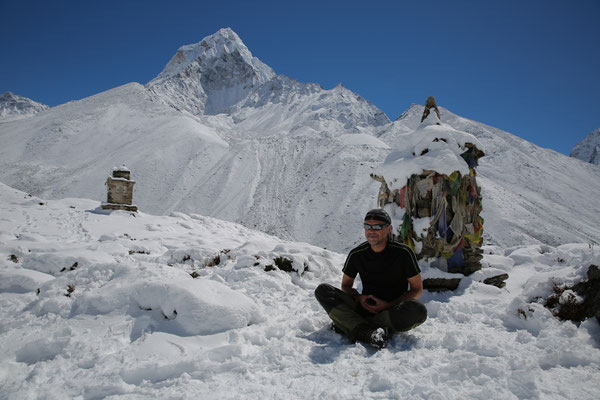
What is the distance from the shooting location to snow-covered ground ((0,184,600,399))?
2.13 metres

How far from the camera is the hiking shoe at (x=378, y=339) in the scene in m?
2.81

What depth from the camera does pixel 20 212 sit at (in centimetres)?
1183

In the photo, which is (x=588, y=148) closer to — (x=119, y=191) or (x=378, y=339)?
(x=119, y=191)

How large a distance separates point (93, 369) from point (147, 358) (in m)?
0.38

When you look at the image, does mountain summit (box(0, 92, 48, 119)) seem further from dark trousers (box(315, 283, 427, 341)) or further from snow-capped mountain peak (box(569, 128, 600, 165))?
snow-capped mountain peak (box(569, 128, 600, 165))

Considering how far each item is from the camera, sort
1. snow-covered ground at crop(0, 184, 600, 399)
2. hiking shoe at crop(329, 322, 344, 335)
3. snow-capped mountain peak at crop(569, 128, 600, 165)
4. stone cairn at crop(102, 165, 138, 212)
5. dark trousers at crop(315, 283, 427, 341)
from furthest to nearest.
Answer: snow-capped mountain peak at crop(569, 128, 600, 165)
stone cairn at crop(102, 165, 138, 212)
hiking shoe at crop(329, 322, 344, 335)
dark trousers at crop(315, 283, 427, 341)
snow-covered ground at crop(0, 184, 600, 399)

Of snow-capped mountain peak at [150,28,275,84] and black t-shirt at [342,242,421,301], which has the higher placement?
snow-capped mountain peak at [150,28,275,84]

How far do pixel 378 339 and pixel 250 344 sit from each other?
122 cm

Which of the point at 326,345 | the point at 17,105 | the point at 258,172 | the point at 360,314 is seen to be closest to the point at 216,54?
the point at 17,105

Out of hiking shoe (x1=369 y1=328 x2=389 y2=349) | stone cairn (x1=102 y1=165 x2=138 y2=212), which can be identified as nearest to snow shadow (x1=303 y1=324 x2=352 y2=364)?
hiking shoe (x1=369 y1=328 x2=389 y2=349)

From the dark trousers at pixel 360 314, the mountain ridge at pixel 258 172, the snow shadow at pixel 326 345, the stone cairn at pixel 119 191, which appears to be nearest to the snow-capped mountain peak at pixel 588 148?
the mountain ridge at pixel 258 172

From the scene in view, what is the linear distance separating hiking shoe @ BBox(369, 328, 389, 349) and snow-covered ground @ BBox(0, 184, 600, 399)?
9cm

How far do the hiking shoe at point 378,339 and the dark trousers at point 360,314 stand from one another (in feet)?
0.42

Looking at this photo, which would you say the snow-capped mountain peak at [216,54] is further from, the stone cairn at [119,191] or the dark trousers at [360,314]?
the dark trousers at [360,314]
